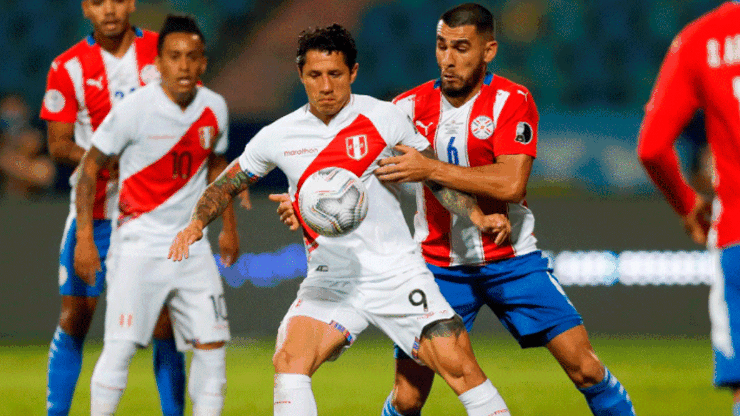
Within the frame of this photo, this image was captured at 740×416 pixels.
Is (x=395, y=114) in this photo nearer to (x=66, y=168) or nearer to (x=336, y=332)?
(x=336, y=332)

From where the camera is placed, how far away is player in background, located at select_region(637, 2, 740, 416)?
8.55 ft

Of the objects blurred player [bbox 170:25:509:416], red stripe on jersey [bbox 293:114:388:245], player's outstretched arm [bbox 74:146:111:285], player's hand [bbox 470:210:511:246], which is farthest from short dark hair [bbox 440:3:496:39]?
player's outstretched arm [bbox 74:146:111:285]

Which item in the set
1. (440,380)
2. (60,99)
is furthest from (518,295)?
(440,380)

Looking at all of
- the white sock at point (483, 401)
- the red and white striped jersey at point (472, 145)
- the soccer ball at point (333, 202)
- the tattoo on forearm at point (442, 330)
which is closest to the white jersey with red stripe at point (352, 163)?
the soccer ball at point (333, 202)

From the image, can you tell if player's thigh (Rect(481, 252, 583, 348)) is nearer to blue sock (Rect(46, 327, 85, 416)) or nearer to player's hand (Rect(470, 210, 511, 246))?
player's hand (Rect(470, 210, 511, 246))

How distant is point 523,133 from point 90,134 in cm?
246

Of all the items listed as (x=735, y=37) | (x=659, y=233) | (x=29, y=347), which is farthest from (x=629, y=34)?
(x=735, y=37)

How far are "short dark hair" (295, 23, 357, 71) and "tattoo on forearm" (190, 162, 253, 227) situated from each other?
516 millimetres

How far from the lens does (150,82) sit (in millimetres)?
5121

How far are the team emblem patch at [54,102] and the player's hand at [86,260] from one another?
0.93m

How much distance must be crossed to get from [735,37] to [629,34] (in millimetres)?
9846

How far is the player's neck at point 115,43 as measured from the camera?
5254 mm

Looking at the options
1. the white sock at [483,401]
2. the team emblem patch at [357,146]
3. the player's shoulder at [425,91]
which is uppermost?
the player's shoulder at [425,91]

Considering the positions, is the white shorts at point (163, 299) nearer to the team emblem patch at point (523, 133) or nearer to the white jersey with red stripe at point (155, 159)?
the white jersey with red stripe at point (155, 159)
